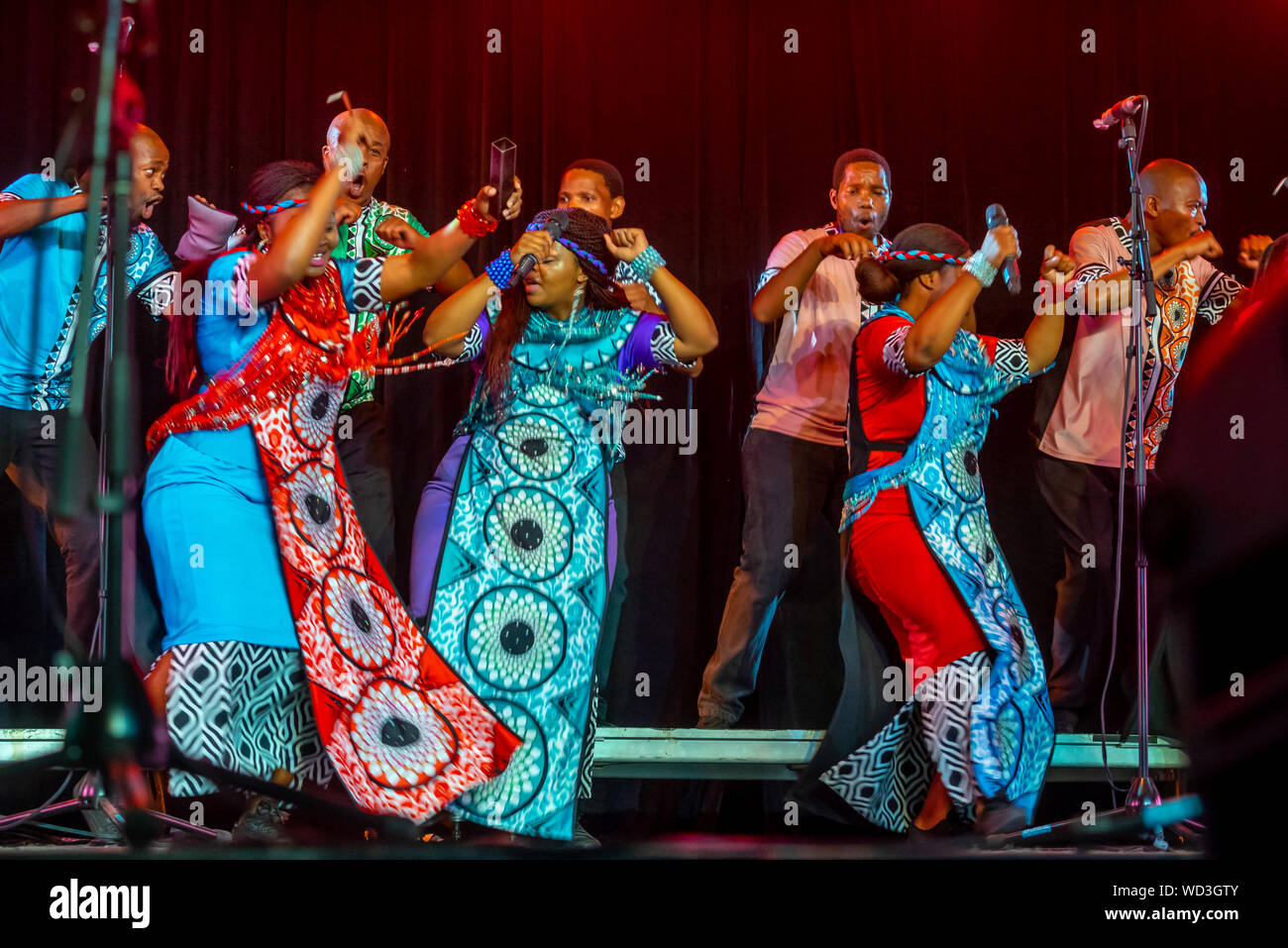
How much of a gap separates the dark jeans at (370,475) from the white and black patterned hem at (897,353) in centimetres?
162

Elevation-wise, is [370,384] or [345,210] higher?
[345,210]

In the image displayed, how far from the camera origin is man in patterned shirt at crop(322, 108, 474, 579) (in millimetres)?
4039

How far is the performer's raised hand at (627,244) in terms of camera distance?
379 cm

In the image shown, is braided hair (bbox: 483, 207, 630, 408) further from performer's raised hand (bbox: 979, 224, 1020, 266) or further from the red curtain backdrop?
performer's raised hand (bbox: 979, 224, 1020, 266)

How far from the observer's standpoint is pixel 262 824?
3262mm

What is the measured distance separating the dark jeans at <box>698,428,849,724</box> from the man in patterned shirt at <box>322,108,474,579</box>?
3.64ft

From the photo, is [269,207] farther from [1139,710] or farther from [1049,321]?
[1139,710]

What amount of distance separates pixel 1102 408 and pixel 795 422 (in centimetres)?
114

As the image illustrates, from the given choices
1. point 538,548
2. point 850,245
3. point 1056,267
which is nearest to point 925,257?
point 850,245

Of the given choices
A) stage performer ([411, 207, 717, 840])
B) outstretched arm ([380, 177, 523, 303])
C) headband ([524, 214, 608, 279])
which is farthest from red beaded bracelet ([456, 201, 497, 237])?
headband ([524, 214, 608, 279])

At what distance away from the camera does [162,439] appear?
3.30 metres

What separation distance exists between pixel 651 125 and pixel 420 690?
2334 millimetres
